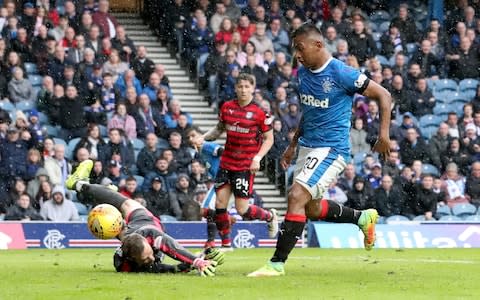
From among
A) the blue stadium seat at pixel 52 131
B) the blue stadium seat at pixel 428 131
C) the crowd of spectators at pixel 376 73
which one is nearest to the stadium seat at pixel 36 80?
the blue stadium seat at pixel 52 131

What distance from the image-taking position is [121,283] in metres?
11.5

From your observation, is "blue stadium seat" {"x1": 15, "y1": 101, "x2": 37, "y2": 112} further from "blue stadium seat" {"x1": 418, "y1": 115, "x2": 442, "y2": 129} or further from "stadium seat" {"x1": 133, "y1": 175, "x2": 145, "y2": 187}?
"blue stadium seat" {"x1": 418, "y1": 115, "x2": 442, "y2": 129}

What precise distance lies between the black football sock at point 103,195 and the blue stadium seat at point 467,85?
15037 millimetres

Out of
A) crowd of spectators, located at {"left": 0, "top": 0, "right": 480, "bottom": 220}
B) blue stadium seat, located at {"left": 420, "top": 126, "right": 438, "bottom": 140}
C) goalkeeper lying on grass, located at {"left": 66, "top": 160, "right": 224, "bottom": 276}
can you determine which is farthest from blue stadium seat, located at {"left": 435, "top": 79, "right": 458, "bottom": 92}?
goalkeeper lying on grass, located at {"left": 66, "top": 160, "right": 224, "bottom": 276}

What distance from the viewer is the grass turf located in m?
10.6

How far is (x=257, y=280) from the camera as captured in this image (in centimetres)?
1190

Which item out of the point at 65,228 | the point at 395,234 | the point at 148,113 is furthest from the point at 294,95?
the point at 65,228

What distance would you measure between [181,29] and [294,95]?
338 centimetres

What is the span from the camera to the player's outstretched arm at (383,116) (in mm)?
12188

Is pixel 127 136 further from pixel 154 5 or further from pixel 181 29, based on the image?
pixel 154 5

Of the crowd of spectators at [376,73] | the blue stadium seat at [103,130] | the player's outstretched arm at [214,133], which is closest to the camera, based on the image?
the player's outstretched arm at [214,133]

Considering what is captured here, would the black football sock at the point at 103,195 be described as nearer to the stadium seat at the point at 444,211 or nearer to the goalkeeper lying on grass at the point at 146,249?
the goalkeeper lying on grass at the point at 146,249

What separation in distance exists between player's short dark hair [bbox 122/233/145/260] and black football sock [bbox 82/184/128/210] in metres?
1.22

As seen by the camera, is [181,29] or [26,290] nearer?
[26,290]
